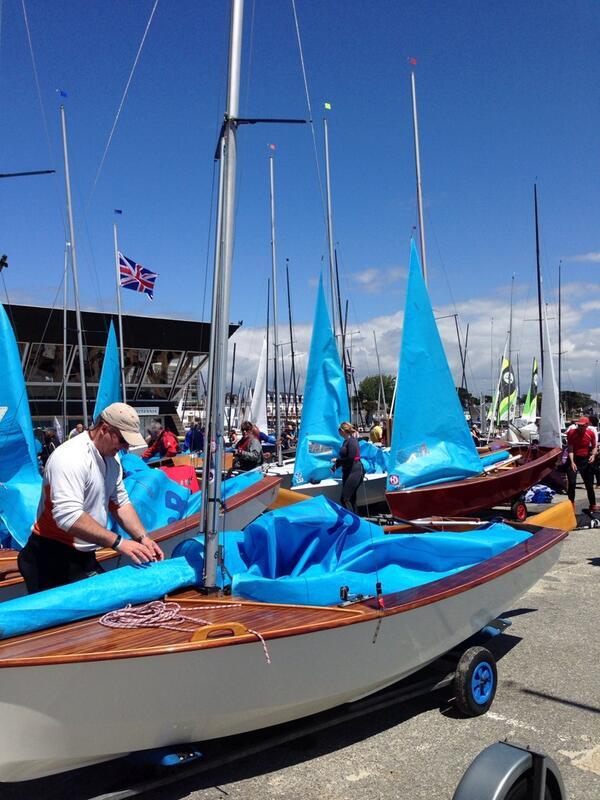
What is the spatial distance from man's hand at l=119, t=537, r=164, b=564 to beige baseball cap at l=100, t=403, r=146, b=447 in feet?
1.79

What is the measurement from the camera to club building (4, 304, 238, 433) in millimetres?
32938

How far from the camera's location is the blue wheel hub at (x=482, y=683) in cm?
379

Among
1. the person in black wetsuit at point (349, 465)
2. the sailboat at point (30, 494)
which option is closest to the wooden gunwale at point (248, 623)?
the sailboat at point (30, 494)

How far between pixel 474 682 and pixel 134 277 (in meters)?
16.5

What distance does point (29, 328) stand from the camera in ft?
106

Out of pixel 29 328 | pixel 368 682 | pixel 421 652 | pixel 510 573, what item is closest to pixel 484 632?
pixel 510 573

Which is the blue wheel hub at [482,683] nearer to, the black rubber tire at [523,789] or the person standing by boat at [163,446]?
the black rubber tire at [523,789]

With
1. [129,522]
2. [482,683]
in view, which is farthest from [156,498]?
[482,683]

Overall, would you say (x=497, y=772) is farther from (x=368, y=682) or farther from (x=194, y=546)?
(x=194, y=546)

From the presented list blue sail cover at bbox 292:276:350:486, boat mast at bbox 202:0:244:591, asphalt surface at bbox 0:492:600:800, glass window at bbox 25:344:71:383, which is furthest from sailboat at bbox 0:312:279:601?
glass window at bbox 25:344:71:383

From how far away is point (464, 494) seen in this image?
892 centimetres

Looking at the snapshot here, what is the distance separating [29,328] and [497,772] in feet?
112

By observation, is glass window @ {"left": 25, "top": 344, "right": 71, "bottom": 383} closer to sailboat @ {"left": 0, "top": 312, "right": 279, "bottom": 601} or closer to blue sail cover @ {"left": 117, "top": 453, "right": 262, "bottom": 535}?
sailboat @ {"left": 0, "top": 312, "right": 279, "bottom": 601}

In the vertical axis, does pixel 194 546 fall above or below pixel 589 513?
above
